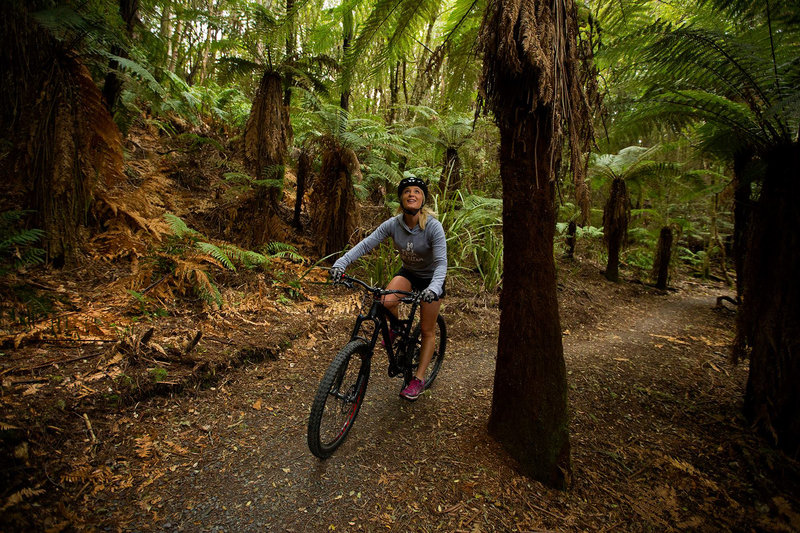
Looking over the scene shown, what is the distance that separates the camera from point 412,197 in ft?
9.48

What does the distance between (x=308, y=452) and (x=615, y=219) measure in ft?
30.9

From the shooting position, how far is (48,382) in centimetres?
253

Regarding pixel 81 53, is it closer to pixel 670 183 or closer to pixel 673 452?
pixel 673 452

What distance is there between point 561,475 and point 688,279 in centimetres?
1214

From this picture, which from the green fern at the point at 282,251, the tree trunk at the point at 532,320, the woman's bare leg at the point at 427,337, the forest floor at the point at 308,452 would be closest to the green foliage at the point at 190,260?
the forest floor at the point at 308,452

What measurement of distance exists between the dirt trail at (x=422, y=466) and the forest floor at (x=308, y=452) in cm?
1

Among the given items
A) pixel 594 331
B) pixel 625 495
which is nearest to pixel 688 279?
pixel 594 331

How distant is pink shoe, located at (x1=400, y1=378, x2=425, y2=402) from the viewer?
3.20m

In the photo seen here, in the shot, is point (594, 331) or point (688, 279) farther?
point (688, 279)

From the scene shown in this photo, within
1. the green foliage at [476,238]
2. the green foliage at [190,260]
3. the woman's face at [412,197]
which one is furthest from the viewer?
the green foliage at [476,238]

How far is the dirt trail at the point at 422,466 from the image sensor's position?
6.66ft

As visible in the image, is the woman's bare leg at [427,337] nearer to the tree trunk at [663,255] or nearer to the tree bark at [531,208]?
the tree bark at [531,208]

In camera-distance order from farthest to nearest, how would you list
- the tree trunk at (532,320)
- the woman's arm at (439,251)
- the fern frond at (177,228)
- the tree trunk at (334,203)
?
the tree trunk at (334,203) < the fern frond at (177,228) < the woman's arm at (439,251) < the tree trunk at (532,320)

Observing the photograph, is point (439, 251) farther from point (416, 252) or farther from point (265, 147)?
point (265, 147)
